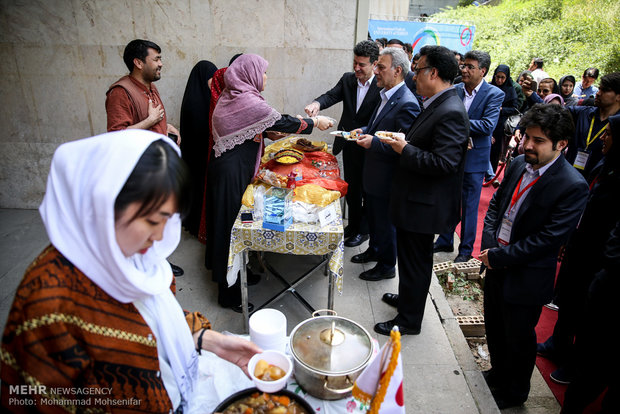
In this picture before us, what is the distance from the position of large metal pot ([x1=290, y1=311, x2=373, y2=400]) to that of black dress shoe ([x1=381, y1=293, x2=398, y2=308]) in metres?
1.94

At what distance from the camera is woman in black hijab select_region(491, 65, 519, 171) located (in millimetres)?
6087

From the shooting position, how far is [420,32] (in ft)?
35.4

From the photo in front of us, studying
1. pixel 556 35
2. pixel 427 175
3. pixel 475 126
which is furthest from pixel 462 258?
pixel 556 35

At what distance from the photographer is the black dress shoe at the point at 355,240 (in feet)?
14.5

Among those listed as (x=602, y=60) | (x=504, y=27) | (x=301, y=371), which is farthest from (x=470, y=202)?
(x=504, y=27)

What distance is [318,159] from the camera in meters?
3.73

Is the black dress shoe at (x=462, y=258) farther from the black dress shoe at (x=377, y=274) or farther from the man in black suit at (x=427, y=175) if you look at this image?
the man in black suit at (x=427, y=175)

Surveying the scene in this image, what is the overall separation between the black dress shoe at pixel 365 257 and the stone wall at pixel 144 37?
1947 millimetres

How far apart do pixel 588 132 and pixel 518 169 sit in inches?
71.6

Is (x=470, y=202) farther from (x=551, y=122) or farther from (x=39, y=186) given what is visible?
(x=39, y=186)

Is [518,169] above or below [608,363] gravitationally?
above

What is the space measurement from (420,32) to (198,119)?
932 cm

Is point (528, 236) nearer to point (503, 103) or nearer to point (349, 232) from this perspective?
point (349, 232)

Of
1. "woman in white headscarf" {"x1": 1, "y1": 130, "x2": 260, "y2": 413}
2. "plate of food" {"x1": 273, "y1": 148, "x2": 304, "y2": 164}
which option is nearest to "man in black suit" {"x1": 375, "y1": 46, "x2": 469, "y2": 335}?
"plate of food" {"x1": 273, "y1": 148, "x2": 304, "y2": 164}
